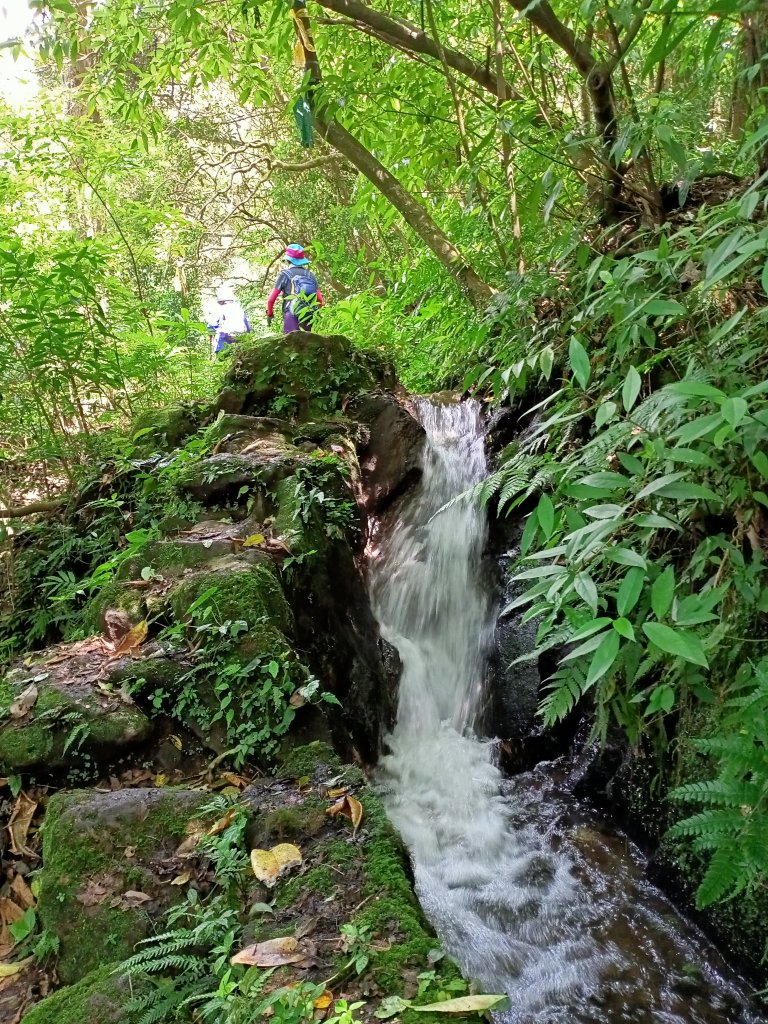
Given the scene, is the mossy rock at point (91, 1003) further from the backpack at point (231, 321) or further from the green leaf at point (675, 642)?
the backpack at point (231, 321)

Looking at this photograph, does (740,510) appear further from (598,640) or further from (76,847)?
(76,847)

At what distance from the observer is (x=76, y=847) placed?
2338 millimetres

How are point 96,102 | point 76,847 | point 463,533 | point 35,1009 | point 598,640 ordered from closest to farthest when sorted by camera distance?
point 598,640 < point 35,1009 < point 76,847 < point 96,102 < point 463,533

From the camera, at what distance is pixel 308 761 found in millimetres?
2760

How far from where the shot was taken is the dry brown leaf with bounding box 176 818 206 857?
2.33 metres

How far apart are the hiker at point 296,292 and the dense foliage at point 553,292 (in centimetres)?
64

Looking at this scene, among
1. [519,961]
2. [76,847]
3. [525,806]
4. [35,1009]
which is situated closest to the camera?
[35,1009]

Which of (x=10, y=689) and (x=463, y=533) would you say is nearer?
(x=10, y=689)

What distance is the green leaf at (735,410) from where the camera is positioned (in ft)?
4.86

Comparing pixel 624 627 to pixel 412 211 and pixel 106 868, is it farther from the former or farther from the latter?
pixel 412 211

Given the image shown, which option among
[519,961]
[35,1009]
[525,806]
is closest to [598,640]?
[35,1009]

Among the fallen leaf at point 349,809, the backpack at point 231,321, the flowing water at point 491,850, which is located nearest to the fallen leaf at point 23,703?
the fallen leaf at point 349,809

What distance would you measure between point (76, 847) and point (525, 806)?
107 inches

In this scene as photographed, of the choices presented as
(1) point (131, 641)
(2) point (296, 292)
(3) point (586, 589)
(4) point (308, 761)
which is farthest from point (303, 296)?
(3) point (586, 589)
